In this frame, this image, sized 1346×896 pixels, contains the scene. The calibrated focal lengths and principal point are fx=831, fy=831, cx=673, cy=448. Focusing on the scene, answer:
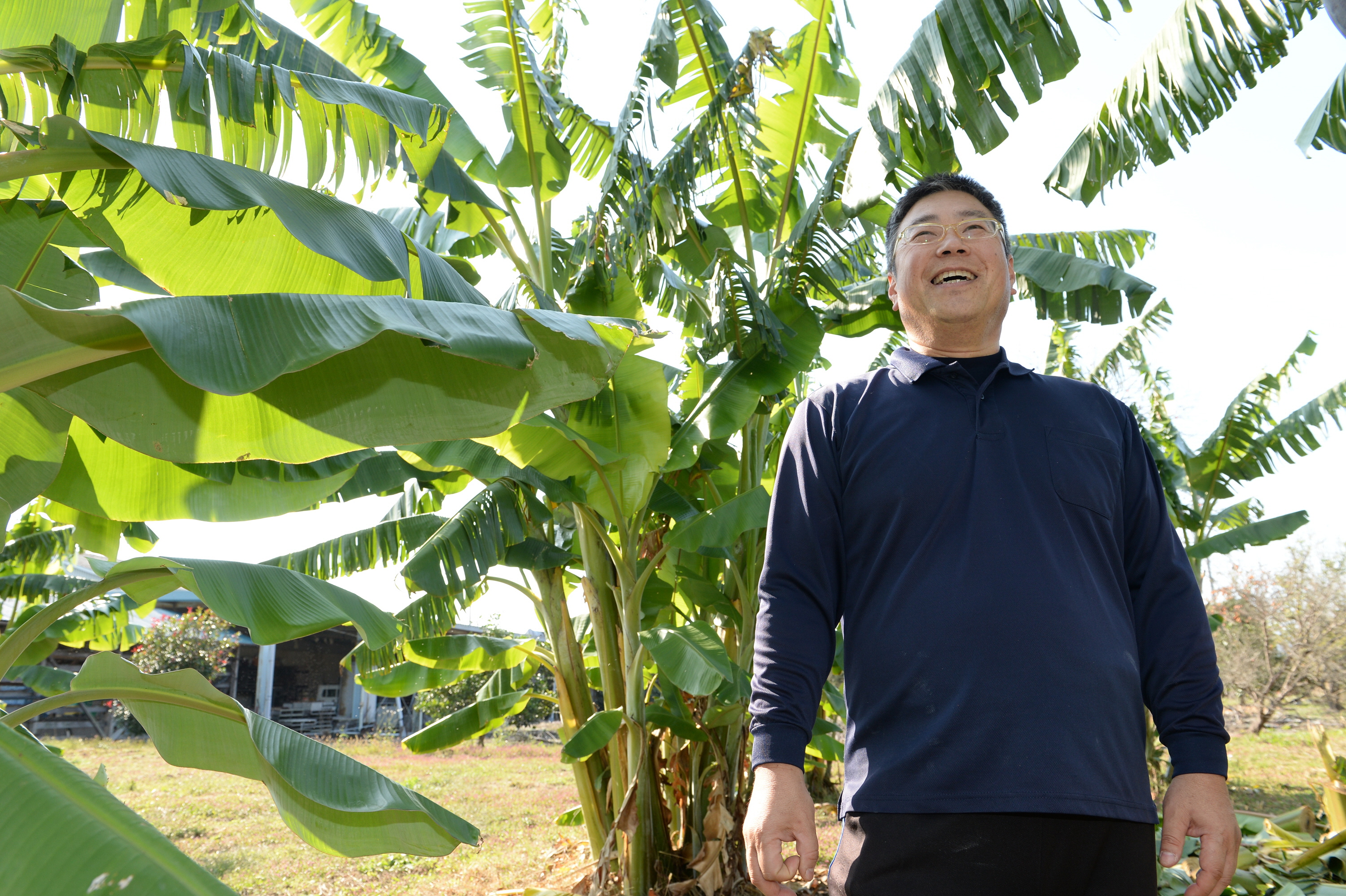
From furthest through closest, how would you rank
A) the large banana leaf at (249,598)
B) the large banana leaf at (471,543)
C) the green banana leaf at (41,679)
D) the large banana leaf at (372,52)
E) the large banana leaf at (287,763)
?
the green banana leaf at (41,679) → the large banana leaf at (372,52) → the large banana leaf at (471,543) → the large banana leaf at (249,598) → the large banana leaf at (287,763)

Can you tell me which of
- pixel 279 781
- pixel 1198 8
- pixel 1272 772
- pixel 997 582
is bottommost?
pixel 1272 772

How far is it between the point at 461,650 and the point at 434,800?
4181 millimetres

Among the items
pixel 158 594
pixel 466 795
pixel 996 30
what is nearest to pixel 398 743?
pixel 466 795

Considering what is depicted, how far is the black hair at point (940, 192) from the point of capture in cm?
172

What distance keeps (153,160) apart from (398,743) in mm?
13391

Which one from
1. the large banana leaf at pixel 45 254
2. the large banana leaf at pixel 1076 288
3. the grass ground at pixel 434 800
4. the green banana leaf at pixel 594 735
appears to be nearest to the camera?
the large banana leaf at pixel 45 254

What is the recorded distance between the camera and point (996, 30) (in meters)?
2.65

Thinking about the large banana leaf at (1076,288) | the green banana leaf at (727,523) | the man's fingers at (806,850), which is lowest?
the man's fingers at (806,850)

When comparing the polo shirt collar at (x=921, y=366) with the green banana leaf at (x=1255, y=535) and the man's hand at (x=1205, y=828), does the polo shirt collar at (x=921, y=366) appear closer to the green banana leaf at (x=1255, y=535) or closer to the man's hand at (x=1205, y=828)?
the man's hand at (x=1205, y=828)

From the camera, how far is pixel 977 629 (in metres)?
1.29

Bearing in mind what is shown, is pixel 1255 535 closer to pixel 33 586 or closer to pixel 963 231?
pixel 963 231

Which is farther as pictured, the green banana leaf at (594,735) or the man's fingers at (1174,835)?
the green banana leaf at (594,735)

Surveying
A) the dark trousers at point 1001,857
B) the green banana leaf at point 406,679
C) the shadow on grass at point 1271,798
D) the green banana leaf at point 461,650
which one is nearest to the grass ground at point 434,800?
the shadow on grass at point 1271,798

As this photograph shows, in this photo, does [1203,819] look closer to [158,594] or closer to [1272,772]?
[158,594]
